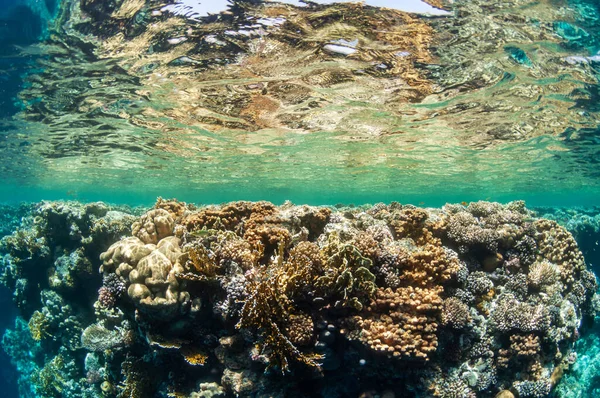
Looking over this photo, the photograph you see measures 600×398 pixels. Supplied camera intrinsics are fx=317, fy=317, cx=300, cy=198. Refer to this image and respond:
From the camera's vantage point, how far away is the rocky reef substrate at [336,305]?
538 cm

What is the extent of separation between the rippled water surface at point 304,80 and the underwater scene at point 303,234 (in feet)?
0.30

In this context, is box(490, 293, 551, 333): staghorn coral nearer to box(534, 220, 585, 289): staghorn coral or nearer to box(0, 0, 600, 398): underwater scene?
box(0, 0, 600, 398): underwater scene

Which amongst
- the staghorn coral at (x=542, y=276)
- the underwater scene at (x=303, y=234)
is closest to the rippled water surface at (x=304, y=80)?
the underwater scene at (x=303, y=234)

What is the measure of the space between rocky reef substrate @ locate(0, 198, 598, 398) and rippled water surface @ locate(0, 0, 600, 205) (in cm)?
550

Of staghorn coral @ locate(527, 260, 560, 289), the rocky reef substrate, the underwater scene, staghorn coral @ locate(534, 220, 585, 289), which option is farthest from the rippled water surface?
staghorn coral @ locate(527, 260, 560, 289)

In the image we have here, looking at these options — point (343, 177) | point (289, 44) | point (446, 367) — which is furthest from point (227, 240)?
point (343, 177)

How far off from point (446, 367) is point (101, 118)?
1937 cm

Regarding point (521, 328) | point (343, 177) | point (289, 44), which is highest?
point (289, 44)

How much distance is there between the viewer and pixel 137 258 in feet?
20.2

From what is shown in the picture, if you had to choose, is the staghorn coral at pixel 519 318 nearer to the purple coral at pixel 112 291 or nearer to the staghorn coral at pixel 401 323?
the staghorn coral at pixel 401 323

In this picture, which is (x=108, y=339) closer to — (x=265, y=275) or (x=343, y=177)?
(x=265, y=275)

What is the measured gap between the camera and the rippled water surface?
8.95 metres

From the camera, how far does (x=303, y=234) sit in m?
6.83

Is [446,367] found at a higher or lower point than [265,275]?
lower
